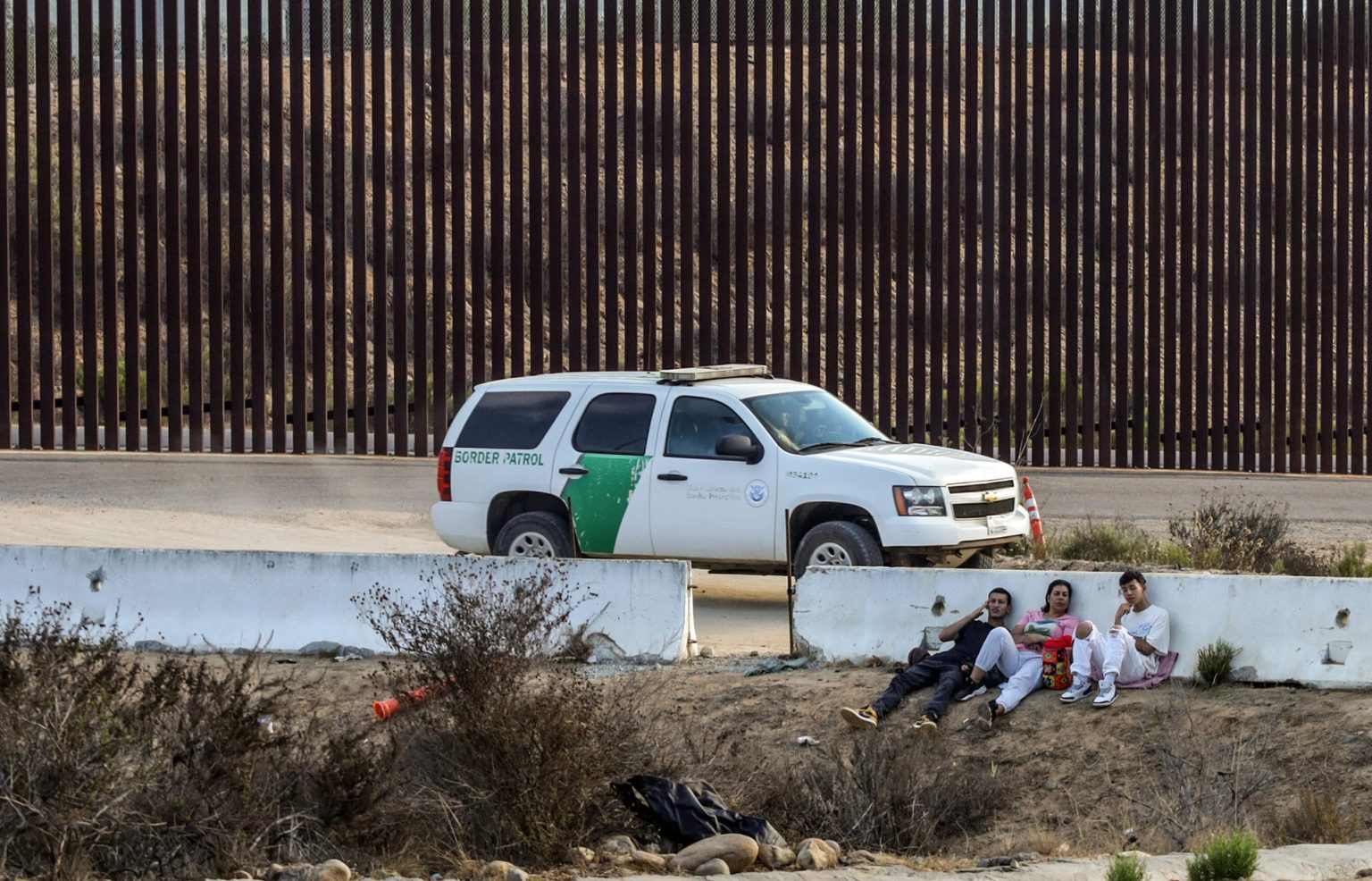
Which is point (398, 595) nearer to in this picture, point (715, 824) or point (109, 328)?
point (715, 824)

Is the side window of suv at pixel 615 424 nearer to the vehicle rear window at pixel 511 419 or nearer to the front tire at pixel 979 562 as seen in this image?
the vehicle rear window at pixel 511 419

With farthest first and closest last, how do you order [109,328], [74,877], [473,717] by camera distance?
1. [109,328]
2. [473,717]
3. [74,877]

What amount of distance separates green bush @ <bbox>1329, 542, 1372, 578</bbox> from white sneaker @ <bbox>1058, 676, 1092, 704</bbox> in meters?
4.75

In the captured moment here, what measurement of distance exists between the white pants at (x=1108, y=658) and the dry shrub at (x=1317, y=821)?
5.95 feet

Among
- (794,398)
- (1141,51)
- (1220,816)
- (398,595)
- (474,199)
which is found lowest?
(1220,816)

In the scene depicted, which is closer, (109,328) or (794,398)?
(794,398)

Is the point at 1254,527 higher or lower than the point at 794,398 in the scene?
lower

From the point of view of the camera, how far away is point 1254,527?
52.0 feet

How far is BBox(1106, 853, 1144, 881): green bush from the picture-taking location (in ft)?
20.6

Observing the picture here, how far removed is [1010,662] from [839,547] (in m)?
2.30

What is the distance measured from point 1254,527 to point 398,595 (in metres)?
8.05

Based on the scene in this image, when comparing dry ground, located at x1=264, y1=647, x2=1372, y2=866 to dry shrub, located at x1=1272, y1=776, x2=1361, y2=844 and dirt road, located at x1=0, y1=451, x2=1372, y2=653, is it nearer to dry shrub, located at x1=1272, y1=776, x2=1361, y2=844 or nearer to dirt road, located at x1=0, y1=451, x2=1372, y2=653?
dry shrub, located at x1=1272, y1=776, x2=1361, y2=844

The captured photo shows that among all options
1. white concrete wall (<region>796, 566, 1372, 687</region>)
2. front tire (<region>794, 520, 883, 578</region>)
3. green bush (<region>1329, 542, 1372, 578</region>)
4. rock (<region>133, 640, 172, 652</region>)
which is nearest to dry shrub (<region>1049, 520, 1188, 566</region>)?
green bush (<region>1329, 542, 1372, 578</region>)

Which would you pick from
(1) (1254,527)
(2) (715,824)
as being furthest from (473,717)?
(1) (1254,527)
